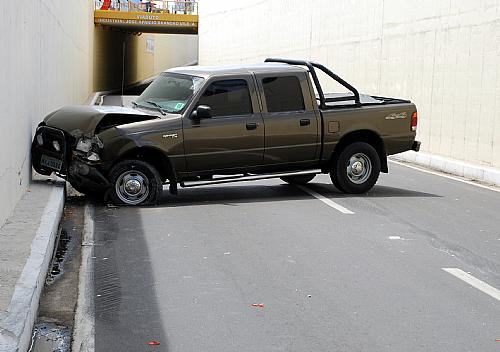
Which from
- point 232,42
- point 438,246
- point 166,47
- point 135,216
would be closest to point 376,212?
point 438,246

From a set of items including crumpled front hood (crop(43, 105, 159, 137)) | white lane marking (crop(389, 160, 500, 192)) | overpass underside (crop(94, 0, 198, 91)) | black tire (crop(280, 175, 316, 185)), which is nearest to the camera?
crumpled front hood (crop(43, 105, 159, 137))

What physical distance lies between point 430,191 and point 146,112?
5041mm

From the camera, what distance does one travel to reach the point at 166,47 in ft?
269

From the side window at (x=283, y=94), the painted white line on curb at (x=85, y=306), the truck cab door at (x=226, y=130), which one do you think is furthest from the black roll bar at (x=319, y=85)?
the painted white line on curb at (x=85, y=306)

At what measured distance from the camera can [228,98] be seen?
11.9 m

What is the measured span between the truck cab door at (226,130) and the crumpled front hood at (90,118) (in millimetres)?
679

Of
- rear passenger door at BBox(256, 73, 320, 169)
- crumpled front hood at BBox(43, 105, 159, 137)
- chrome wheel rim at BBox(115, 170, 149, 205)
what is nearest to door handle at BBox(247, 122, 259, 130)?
rear passenger door at BBox(256, 73, 320, 169)

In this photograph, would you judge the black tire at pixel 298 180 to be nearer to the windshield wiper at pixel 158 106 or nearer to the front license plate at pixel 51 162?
the windshield wiper at pixel 158 106

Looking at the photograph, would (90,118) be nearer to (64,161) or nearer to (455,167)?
(64,161)

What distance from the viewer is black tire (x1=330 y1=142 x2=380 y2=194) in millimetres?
12711

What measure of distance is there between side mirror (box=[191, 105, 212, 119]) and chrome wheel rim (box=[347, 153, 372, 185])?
8.48ft

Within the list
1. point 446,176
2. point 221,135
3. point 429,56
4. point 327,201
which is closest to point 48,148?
point 221,135

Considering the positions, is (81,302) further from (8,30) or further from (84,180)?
(84,180)

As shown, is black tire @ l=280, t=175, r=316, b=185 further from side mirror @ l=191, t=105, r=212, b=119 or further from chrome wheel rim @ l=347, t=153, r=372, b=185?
side mirror @ l=191, t=105, r=212, b=119
